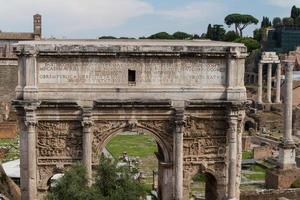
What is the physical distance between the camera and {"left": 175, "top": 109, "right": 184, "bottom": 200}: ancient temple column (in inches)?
641

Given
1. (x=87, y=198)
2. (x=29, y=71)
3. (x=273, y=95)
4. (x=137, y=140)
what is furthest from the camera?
(x=273, y=95)

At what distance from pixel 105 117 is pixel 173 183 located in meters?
2.90

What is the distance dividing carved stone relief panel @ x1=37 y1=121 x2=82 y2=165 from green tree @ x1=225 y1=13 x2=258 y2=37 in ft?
293

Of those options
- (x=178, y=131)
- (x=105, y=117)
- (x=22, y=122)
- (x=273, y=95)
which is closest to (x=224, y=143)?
(x=178, y=131)

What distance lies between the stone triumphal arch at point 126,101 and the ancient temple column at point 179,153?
30 mm

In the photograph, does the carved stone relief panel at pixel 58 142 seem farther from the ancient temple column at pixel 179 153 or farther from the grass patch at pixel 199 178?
the grass patch at pixel 199 178

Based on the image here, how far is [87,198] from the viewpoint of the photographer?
13.8 metres

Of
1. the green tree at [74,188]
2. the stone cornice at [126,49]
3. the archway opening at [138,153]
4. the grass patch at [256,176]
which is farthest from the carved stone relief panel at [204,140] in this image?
the grass patch at [256,176]

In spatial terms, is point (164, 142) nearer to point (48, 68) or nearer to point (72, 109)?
point (72, 109)

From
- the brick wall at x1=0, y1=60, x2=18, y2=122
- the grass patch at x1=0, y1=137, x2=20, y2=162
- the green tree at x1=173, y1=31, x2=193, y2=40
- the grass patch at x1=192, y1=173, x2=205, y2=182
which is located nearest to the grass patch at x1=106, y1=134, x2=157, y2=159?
the grass patch at x1=0, y1=137, x2=20, y2=162

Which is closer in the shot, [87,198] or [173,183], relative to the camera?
[87,198]

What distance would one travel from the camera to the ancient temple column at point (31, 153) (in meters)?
15.9

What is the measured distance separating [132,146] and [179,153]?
2519 centimetres

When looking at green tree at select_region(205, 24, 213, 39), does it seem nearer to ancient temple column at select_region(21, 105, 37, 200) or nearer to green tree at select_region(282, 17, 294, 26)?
green tree at select_region(282, 17, 294, 26)
